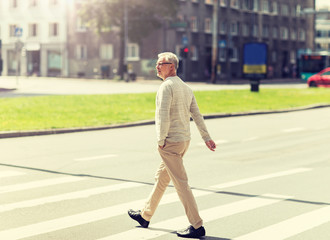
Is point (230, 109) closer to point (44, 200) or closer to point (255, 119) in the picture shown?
point (255, 119)

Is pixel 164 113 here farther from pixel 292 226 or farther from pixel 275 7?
pixel 275 7

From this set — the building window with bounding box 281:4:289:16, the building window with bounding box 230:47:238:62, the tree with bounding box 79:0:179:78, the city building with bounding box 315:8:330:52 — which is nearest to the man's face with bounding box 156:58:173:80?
the tree with bounding box 79:0:179:78

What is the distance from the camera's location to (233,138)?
51.8 ft

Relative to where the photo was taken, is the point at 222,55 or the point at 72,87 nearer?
the point at 72,87

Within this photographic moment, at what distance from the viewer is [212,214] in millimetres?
7359

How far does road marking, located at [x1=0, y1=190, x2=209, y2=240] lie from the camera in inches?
251

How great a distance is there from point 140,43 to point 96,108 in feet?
122

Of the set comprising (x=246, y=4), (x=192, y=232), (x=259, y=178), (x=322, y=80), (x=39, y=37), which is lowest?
(x=259, y=178)

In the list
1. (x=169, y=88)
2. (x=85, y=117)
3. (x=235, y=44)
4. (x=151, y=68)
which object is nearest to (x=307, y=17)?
(x=235, y=44)

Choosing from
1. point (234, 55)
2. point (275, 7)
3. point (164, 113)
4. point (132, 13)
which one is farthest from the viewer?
point (275, 7)

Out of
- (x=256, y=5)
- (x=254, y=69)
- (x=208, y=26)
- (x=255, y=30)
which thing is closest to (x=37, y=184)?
(x=254, y=69)

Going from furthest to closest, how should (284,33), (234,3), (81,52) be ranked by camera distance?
(284,33) → (234,3) → (81,52)

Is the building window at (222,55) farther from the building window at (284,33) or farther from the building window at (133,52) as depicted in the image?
the building window at (284,33)

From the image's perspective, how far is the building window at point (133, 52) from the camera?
6394 cm
